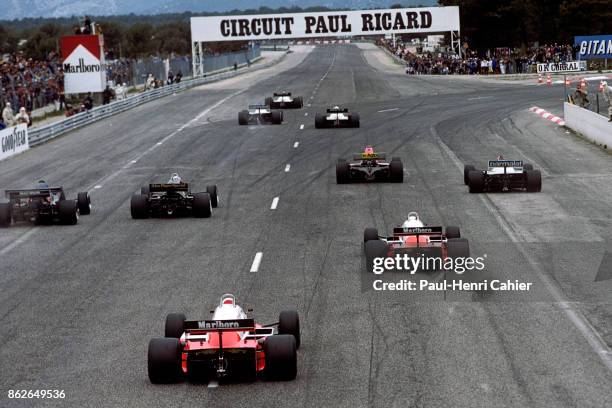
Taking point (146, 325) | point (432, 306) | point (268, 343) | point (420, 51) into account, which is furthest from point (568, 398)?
point (420, 51)

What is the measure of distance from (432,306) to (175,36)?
168m

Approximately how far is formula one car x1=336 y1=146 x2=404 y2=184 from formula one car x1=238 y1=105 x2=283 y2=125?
2096 centimetres

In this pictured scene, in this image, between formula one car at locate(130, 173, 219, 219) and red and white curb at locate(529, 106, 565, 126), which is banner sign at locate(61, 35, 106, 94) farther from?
formula one car at locate(130, 173, 219, 219)

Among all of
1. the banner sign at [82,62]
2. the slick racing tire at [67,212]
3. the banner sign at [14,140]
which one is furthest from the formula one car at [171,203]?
the banner sign at [82,62]

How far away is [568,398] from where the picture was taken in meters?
12.4

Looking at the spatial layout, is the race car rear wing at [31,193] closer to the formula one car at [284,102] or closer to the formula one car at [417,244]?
the formula one car at [417,244]

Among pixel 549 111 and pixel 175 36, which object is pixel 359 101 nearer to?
pixel 549 111

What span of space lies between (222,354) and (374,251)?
6721 millimetres

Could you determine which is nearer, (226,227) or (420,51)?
(226,227)

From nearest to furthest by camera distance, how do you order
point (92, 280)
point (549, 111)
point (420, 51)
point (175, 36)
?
point (92, 280), point (549, 111), point (420, 51), point (175, 36)

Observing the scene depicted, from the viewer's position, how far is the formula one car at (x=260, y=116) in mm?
52750

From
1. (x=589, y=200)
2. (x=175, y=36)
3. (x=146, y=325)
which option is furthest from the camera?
(x=175, y=36)

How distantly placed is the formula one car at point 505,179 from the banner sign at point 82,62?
117 feet

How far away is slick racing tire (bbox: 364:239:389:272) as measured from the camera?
63.5 ft
